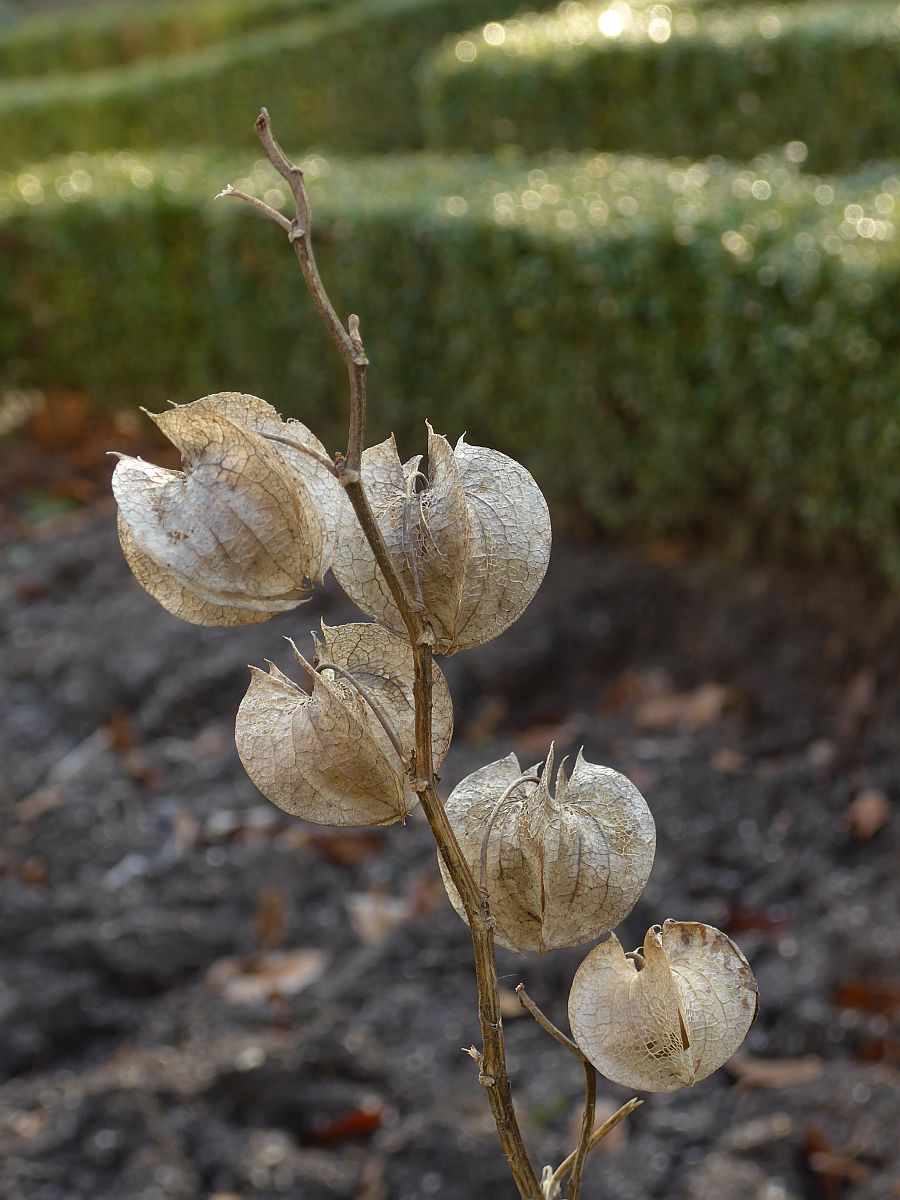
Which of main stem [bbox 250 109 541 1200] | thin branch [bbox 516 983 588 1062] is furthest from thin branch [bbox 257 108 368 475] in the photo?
thin branch [bbox 516 983 588 1062]

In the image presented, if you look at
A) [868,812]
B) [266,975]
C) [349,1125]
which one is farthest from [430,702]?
[868,812]

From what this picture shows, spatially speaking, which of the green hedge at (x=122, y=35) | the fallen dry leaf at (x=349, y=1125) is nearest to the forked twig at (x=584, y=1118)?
the fallen dry leaf at (x=349, y=1125)

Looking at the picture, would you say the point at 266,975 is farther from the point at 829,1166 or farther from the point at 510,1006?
the point at 829,1166

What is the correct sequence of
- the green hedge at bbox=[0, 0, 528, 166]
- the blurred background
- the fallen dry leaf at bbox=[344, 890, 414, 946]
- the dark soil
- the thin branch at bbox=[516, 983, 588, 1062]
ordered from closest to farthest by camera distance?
the thin branch at bbox=[516, 983, 588, 1062] → the dark soil → the blurred background → the fallen dry leaf at bbox=[344, 890, 414, 946] → the green hedge at bbox=[0, 0, 528, 166]

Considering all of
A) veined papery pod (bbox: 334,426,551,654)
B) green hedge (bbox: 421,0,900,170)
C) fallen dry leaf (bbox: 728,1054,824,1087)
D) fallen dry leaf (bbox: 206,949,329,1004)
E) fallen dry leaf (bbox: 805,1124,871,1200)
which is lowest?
veined papery pod (bbox: 334,426,551,654)

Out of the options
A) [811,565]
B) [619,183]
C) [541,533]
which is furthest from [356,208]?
[541,533]

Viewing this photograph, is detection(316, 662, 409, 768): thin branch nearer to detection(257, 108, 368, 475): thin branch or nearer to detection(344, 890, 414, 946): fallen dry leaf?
detection(257, 108, 368, 475): thin branch
